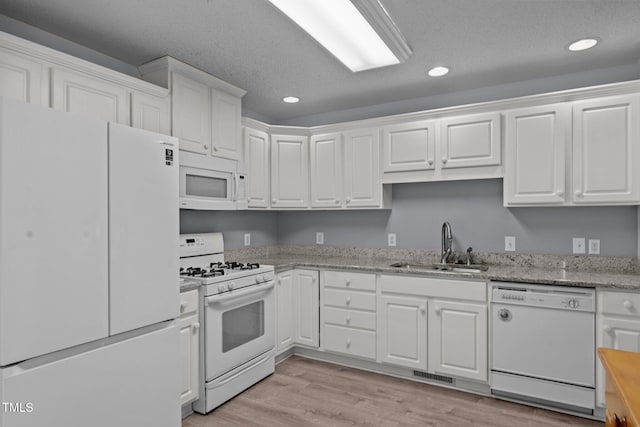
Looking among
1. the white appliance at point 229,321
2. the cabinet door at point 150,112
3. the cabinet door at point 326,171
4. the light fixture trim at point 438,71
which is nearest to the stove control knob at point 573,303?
the light fixture trim at point 438,71

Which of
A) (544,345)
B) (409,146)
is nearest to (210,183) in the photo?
(409,146)

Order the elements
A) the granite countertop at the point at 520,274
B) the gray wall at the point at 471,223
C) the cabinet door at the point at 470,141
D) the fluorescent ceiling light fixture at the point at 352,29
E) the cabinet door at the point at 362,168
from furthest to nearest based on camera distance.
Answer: the cabinet door at the point at 362,168, the cabinet door at the point at 470,141, the gray wall at the point at 471,223, the granite countertop at the point at 520,274, the fluorescent ceiling light fixture at the point at 352,29

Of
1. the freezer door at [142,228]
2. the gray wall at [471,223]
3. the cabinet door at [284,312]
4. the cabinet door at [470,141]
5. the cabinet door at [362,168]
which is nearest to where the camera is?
the freezer door at [142,228]

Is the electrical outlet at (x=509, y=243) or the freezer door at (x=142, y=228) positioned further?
the electrical outlet at (x=509, y=243)

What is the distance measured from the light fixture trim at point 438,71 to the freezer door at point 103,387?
2589 mm

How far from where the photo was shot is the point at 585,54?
8.59 ft

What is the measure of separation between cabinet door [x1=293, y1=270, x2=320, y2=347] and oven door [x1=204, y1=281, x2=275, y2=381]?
0.37 metres

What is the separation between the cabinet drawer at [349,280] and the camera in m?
3.12

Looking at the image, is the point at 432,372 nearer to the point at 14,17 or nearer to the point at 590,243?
the point at 590,243

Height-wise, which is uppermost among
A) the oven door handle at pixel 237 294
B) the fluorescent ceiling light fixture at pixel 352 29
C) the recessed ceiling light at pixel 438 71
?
the recessed ceiling light at pixel 438 71

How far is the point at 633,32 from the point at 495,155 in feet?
3.54

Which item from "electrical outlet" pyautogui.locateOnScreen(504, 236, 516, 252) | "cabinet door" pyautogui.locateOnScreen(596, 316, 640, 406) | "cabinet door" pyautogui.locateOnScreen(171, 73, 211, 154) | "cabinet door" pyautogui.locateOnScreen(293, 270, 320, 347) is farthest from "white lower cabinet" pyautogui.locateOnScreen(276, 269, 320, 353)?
"cabinet door" pyautogui.locateOnScreen(596, 316, 640, 406)

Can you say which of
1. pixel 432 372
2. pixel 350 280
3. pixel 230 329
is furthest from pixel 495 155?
pixel 230 329

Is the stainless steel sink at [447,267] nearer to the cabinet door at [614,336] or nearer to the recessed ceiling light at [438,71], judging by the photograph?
the cabinet door at [614,336]
